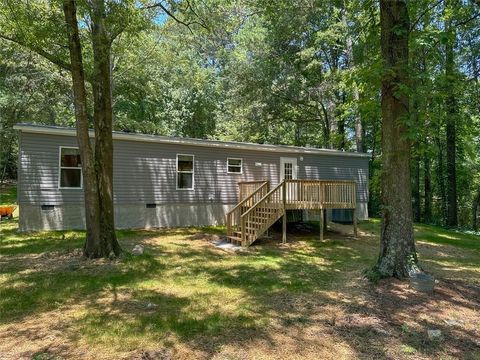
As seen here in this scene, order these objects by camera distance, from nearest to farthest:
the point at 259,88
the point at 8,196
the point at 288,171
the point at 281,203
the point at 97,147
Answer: the point at 97,147
the point at 281,203
the point at 288,171
the point at 259,88
the point at 8,196

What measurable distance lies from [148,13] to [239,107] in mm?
9344

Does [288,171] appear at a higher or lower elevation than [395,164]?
higher

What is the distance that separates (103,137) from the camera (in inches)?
287

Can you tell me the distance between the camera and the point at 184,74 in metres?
24.4

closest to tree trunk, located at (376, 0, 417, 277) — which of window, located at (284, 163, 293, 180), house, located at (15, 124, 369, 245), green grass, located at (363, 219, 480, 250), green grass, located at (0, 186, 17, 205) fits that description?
house, located at (15, 124, 369, 245)

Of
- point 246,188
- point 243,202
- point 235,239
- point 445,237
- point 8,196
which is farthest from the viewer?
point 8,196

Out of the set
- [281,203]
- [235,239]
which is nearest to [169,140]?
[235,239]

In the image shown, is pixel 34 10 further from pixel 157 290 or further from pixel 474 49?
pixel 474 49

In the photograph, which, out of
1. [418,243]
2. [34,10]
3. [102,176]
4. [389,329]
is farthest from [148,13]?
[389,329]

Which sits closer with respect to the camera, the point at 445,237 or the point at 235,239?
the point at 235,239

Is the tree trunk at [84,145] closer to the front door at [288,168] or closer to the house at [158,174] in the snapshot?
the house at [158,174]

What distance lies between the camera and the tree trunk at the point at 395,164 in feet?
18.6

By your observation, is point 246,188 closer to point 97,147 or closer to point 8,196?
point 97,147

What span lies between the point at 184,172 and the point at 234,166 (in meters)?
1.99
